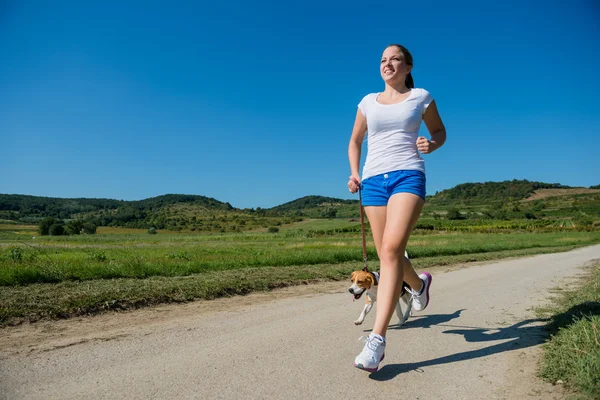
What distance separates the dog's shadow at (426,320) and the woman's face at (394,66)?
2849 mm

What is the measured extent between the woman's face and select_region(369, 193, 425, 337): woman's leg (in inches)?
45.1

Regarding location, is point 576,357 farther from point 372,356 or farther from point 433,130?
point 433,130

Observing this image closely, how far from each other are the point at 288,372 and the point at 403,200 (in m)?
1.72

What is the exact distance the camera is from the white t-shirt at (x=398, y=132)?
3838 mm

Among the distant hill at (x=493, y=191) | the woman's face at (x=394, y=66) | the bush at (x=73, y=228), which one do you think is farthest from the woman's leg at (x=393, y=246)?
the distant hill at (x=493, y=191)

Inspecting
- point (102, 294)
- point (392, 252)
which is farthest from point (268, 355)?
point (102, 294)

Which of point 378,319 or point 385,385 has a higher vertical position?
point 378,319

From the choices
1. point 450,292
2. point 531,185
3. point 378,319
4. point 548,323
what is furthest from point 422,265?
point 531,185

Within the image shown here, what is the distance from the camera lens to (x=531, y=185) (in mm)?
170750

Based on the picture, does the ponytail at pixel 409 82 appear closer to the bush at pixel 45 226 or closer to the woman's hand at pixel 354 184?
the woman's hand at pixel 354 184

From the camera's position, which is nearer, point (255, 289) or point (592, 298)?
point (592, 298)

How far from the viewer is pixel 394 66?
4027mm

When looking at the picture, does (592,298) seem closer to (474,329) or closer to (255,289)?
(474,329)

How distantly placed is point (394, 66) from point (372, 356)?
8.52ft
